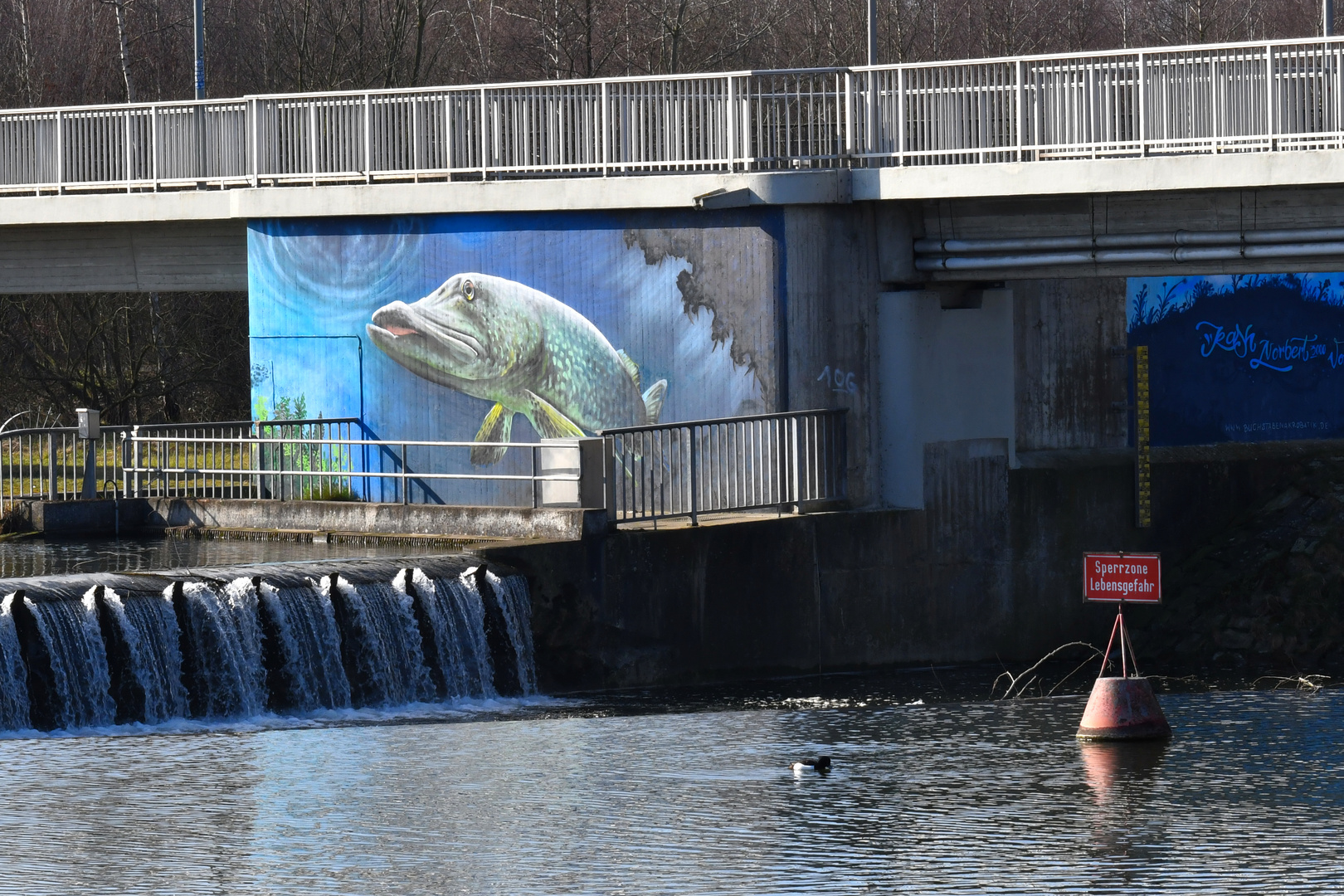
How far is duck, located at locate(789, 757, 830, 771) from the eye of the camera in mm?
14641

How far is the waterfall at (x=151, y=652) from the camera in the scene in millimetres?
18641

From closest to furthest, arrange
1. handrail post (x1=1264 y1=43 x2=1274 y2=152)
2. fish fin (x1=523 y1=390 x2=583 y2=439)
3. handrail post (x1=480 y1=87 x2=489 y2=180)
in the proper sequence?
handrail post (x1=1264 y1=43 x2=1274 y2=152), handrail post (x1=480 y1=87 x2=489 y2=180), fish fin (x1=523 y1=390 x2=583 y2=439)

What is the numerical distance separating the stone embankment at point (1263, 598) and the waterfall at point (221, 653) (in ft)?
35.6

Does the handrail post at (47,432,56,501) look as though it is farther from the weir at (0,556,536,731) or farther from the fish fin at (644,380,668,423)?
the fish fin at (644,380,668,423)

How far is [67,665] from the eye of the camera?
720 inches

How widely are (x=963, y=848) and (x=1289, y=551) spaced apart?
596 inches

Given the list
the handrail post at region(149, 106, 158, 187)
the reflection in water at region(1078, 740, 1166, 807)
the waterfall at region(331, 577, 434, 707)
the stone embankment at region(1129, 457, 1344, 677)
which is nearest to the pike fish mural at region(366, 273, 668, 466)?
the handrail post at region(149, 106, 158, 187)

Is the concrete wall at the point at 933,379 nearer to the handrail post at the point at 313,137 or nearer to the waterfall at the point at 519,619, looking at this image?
the waterfall at the point at 519,619

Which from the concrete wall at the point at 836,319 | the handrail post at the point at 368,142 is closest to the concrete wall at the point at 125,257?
the handrail post at the point at 368,142

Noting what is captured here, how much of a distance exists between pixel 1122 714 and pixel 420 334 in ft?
42.1

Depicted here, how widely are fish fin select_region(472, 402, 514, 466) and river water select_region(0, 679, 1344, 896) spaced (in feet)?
25.4

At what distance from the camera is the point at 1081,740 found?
1590 centimetres

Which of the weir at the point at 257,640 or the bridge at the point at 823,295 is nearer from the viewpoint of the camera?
the weir at the point at 257,640

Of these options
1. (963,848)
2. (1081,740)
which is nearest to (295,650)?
(1081,740)
